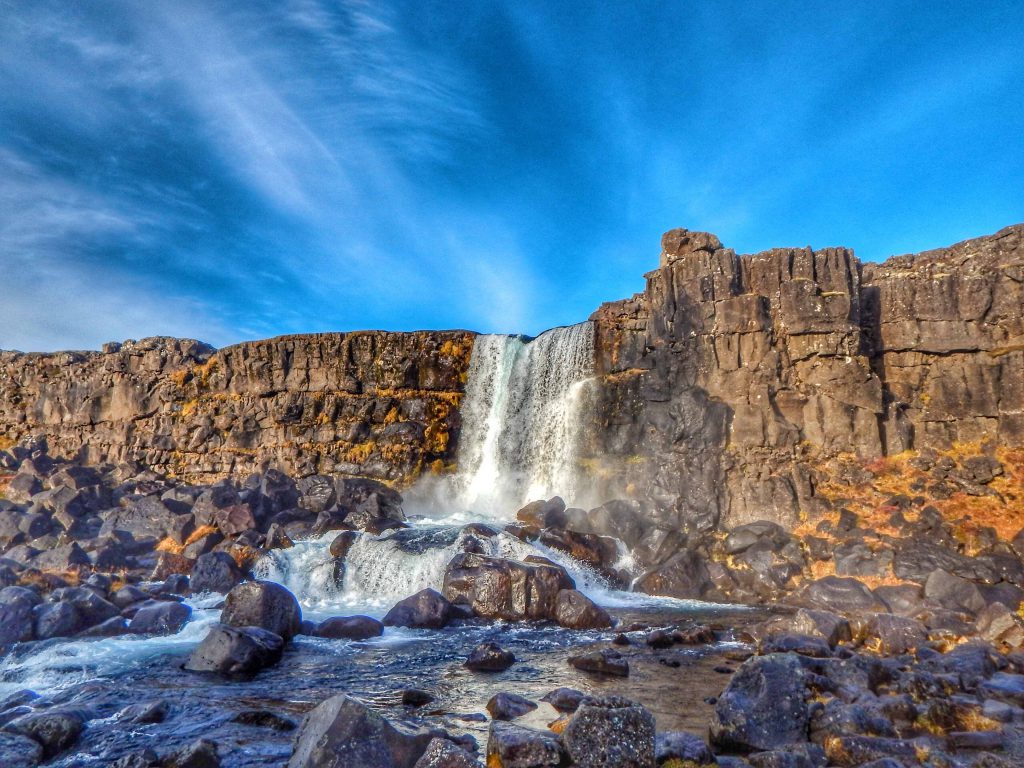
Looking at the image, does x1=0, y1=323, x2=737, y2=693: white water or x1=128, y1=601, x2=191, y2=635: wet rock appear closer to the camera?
x1=0, y1=323, x2=737, y2=693: white water

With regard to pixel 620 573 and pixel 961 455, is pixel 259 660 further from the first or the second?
pixel 961 455

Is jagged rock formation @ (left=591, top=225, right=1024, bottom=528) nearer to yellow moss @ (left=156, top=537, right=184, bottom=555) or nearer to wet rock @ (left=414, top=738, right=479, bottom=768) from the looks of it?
yellow moss @ (left=156, top=537, right=184, bottom=555)

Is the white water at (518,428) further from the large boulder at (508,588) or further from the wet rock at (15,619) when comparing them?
the wet rock at (15,619)

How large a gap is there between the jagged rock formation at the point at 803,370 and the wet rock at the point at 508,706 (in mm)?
18339

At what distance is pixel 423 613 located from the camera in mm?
18391

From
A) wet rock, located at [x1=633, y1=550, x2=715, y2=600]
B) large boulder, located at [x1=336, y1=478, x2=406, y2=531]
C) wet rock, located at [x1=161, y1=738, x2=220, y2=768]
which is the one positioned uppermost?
large boulder, located at [x1=336, y1=478, x2=406, y2=531]

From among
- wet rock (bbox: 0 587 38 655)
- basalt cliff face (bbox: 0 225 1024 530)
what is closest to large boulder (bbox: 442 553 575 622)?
basalt cliff face (bbox: 0 225 1024 530)

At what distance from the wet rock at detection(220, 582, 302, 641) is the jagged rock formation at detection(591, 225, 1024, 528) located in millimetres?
17285

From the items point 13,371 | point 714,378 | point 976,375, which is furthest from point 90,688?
point 13,371

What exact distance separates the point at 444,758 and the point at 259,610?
10542mm

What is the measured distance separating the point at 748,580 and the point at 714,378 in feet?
35.9

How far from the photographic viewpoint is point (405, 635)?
57.5ft

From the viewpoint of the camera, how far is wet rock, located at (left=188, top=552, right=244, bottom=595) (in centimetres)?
2212

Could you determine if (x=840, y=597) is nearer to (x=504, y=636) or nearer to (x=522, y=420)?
(x=504, y=636)
